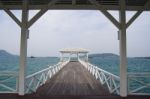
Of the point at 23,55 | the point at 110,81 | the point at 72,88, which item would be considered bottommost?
the point at 72,88

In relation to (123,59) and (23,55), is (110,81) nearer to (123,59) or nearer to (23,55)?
(123,59)

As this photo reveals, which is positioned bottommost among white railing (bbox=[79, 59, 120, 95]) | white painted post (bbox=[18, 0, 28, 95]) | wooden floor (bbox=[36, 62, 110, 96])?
wooden floor (bbox=[36, 62, 110, 96])

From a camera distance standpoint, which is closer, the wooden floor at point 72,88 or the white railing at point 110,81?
the white railing at point 110,81

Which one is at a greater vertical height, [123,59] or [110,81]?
[123,59]

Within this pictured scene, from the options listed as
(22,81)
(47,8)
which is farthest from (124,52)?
(22,81)

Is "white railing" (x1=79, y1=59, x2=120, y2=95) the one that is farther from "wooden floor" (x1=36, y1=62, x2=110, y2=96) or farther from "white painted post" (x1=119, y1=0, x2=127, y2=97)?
"white painted post" (x1=119, y1=0, x2=127, y2=97)

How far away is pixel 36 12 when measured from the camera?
311 inches

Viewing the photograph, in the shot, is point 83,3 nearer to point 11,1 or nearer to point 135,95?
point 11,1

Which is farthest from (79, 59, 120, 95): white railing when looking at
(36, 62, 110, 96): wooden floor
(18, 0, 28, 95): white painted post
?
(18, 0, 28, 95): white painted post

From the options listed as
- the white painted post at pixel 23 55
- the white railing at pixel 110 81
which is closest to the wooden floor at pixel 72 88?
the white railing at pixel 110 81

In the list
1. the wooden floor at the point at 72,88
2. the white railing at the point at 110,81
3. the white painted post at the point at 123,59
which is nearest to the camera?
the white painted post at the point at 123,59

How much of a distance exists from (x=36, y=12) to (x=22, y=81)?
2.15 meters

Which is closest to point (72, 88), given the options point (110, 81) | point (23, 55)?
point (110, 81)

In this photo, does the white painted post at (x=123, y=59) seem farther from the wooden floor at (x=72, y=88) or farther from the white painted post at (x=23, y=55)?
the white painted post at (x=23, y=55)
